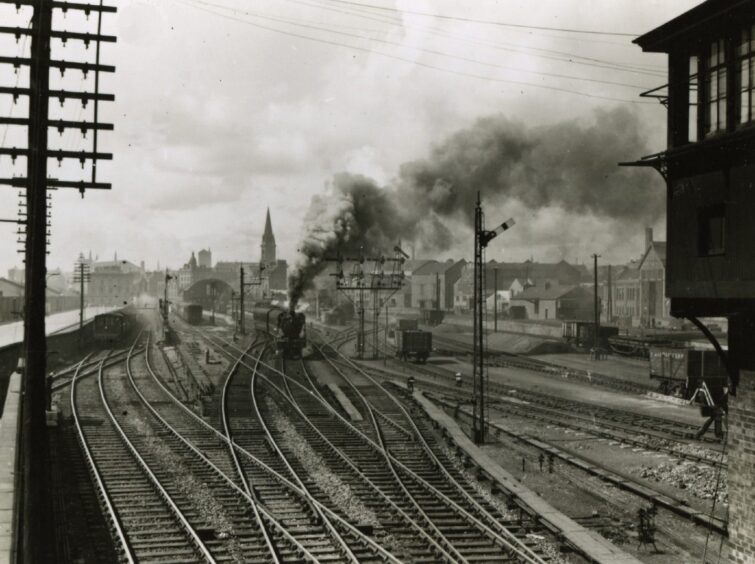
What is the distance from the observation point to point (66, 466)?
15352 mm

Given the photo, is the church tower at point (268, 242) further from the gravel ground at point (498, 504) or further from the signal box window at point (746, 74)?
the signal box window at point (746, 74)

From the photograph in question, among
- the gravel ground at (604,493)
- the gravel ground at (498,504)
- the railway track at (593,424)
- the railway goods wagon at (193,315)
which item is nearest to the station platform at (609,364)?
the railway track at (593,424)

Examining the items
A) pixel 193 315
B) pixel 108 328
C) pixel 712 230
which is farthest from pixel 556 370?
pixel 193 315

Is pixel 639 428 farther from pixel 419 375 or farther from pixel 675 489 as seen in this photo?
pixel 419 375

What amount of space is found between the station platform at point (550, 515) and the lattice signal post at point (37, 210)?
8.08 m

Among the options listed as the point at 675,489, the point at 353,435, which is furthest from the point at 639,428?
the point at 353,435

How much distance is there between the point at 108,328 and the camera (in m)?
45.8

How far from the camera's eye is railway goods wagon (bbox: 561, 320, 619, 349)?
43.2 meters

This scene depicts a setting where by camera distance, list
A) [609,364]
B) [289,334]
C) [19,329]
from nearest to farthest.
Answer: [289,334], [609,364], [19,329]

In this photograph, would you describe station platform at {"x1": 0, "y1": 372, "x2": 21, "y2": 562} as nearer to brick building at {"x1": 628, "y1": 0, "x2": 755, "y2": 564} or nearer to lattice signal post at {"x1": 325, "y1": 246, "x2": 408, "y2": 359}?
brick building at {"x1": 628, "y1": 0, "x2": 755, "y2": 564}

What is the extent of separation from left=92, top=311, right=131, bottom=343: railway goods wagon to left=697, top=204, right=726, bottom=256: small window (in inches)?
1662

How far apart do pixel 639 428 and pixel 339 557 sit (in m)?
13.3

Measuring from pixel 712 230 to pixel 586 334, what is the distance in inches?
1391

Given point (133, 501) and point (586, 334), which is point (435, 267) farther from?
point (133, 501)
